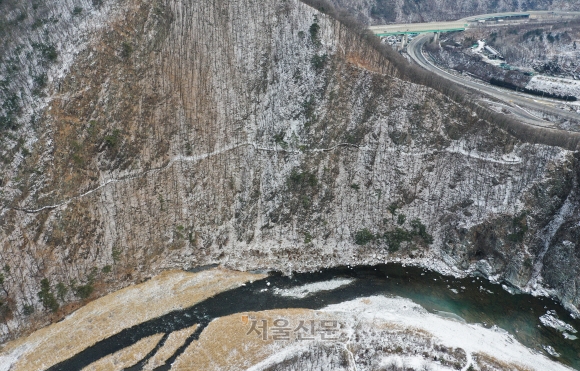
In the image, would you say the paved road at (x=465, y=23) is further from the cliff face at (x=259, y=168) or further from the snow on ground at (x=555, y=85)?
the cliff face at (x=259, y=168)

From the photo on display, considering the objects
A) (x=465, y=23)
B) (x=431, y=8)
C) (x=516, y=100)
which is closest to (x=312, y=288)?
(x=516, y=100)

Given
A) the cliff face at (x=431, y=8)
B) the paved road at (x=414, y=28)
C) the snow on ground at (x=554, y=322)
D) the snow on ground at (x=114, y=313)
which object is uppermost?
the cliff face at (x=431, y=8)

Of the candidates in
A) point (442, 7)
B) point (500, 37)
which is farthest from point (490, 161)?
point (442, 7)

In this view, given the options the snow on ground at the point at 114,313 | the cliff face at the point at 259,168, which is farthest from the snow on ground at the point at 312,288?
the snow on ground at the point at 114,313

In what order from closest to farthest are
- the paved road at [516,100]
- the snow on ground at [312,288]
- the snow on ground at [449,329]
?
the snow on ground at [449,329]
the snow on ground at [312,288]
the paved road at [516,100]

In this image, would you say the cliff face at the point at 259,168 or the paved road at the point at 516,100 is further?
the paved road at the point at 516,100

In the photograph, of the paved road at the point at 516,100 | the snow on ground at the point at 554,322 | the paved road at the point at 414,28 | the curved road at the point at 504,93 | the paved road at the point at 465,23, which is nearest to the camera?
the snow on ground at the point at 554,322

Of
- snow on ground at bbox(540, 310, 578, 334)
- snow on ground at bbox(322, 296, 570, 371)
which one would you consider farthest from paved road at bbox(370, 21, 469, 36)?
snow on ground at bbox(540, 310, 578, 334)

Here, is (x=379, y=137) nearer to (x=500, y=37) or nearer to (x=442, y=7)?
(x=500, y=37)

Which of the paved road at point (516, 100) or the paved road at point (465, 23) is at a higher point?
the paved road at point (465, 23)
